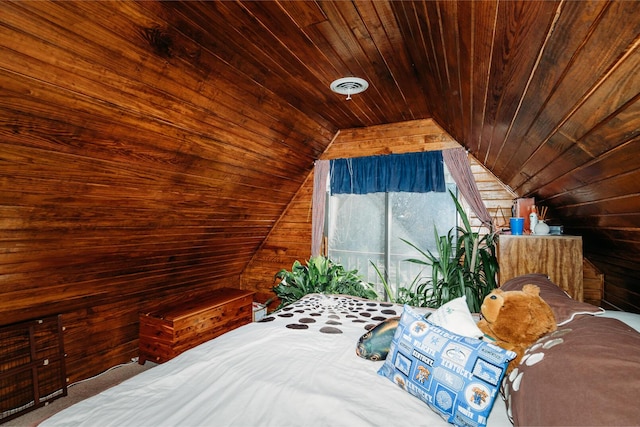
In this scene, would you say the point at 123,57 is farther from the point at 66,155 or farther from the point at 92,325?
the point at 92,325

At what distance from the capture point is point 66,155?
177 centimetres

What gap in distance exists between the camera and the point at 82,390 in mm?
2648

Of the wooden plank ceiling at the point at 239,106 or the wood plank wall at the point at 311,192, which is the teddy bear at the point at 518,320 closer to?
the wooden plank ceiling at the point at 239,106

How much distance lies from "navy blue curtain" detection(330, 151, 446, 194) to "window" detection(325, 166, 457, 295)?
0.83 feet

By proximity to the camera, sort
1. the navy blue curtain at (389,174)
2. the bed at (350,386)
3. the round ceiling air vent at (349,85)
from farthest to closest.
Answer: the navy blue curtain at (389,174), the round ceiling air vent at (349,85), the bed at (350,386)

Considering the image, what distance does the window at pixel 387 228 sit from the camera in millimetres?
3766

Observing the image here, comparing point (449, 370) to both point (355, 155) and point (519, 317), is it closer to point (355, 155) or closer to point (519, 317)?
point (519, 317)

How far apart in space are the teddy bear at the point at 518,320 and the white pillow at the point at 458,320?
0.06m

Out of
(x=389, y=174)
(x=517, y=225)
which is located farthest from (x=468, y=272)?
(x=389, y=174)

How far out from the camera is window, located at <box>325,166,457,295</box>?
377 centimetres

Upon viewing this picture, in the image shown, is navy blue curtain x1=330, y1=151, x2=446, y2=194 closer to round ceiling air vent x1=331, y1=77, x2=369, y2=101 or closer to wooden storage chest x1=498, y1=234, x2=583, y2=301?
wooden storage chest x1=498, y1=234, x2=583, y2=301

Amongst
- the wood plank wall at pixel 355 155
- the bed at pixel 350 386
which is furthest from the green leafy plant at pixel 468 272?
the bed at pixel 350 386

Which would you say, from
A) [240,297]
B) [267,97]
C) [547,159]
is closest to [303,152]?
[267,97]

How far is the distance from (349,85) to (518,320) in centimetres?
181
